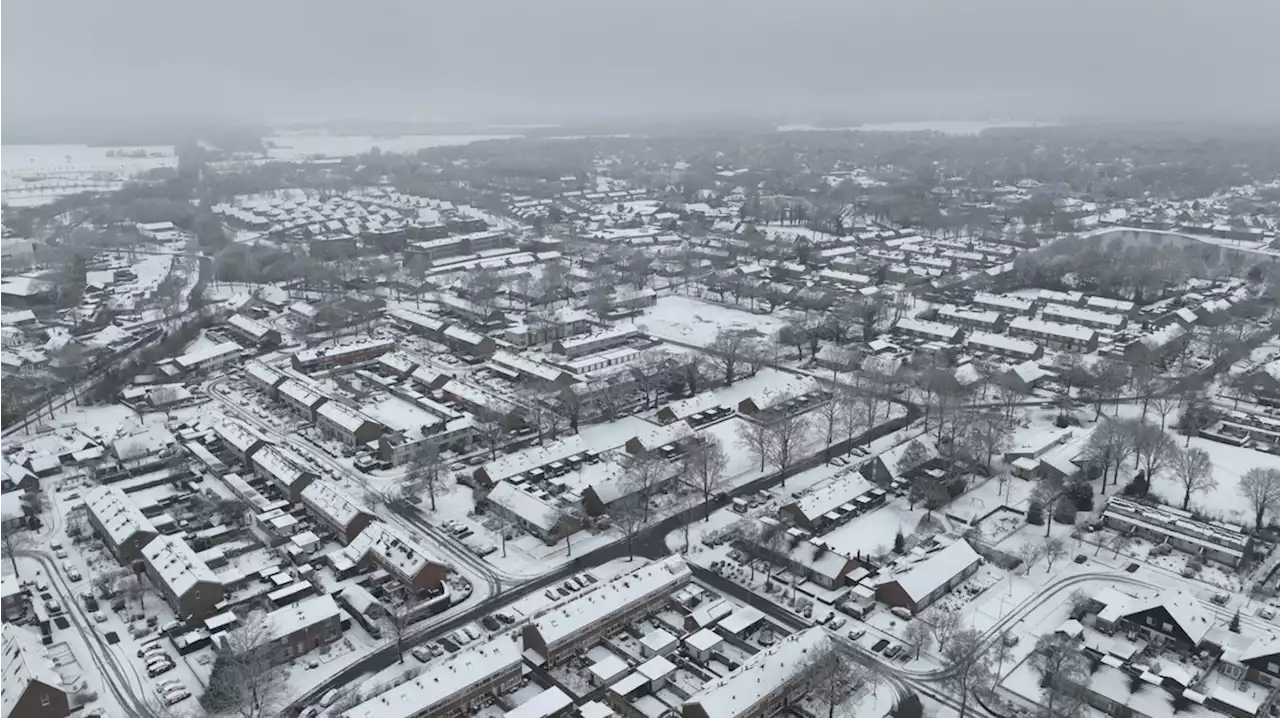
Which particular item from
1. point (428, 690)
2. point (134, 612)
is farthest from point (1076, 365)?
point (134, 612)

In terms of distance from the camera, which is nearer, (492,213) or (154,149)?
(492,213)

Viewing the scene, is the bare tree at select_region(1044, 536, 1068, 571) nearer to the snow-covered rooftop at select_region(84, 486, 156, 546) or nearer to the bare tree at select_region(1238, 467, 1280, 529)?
the bare tree at select_region(1238, 467, 1280, 529)

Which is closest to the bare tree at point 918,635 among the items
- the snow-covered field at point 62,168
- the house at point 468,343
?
the house at point 468,343

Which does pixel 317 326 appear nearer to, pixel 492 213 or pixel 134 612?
pixel 134 612

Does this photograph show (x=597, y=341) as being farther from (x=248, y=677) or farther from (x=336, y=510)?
(x=248, y=677)

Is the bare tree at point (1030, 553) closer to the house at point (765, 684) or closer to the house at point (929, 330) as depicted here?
the house at point (765, 684)

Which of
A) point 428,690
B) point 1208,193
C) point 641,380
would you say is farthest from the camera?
point 1208,193

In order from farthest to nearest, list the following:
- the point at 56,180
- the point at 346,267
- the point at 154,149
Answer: the point at 154,149
the point at 56,180
the point at 346,267

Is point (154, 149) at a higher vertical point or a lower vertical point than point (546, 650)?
higher
